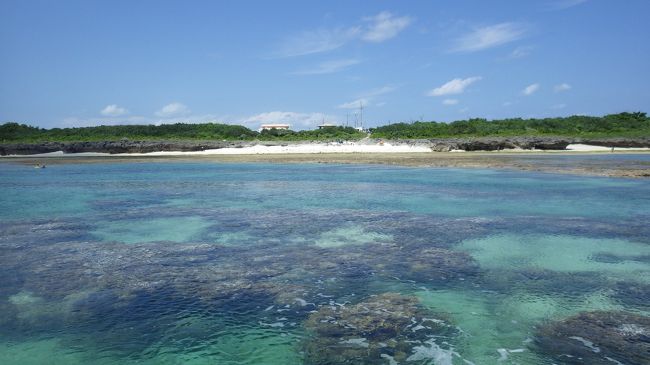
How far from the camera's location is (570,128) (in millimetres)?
58938

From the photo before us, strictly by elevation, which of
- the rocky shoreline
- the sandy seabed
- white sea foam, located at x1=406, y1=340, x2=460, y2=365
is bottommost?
white sea foam, located at x1=406, y1=340, x2=460, y2=365

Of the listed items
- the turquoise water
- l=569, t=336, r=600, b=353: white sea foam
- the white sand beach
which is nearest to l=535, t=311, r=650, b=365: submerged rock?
l=569, t=336, r=600, b=353: white sea foam

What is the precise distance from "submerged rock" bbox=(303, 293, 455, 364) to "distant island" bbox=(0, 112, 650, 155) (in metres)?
48.3

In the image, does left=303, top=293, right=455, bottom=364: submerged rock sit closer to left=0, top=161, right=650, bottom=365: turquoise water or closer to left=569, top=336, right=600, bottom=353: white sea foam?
left=0, top=161, right=650, bottom=365: turquoise water

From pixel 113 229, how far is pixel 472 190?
14.6 m

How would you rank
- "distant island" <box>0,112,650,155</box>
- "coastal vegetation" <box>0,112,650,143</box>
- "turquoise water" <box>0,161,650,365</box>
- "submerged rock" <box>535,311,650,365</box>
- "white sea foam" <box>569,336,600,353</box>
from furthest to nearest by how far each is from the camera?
"coastal vegetation" <box>0,112,650,143</box>
"distant island" <box>0,112,650,155</box>
"turquoise water" <box>0,161,650,365</box>
"white sea foam" <box>569,336,600,353</box>
"submerged rock" <box>535,311,650,365</box>

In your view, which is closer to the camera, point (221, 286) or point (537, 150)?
point (221, 286)

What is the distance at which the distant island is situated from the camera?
5206 centimetres

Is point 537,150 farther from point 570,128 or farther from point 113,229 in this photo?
point 113,229

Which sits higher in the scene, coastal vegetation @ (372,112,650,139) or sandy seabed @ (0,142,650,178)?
coastal vegetation @ (372,112,650,139)

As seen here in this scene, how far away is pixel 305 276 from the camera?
8.23 metres

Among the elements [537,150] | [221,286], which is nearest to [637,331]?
[221,286]

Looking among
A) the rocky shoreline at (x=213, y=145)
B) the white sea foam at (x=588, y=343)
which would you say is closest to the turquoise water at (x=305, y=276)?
the white sea foam at (x=588, y=343)

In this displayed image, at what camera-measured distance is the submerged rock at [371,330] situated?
17.3 feet
